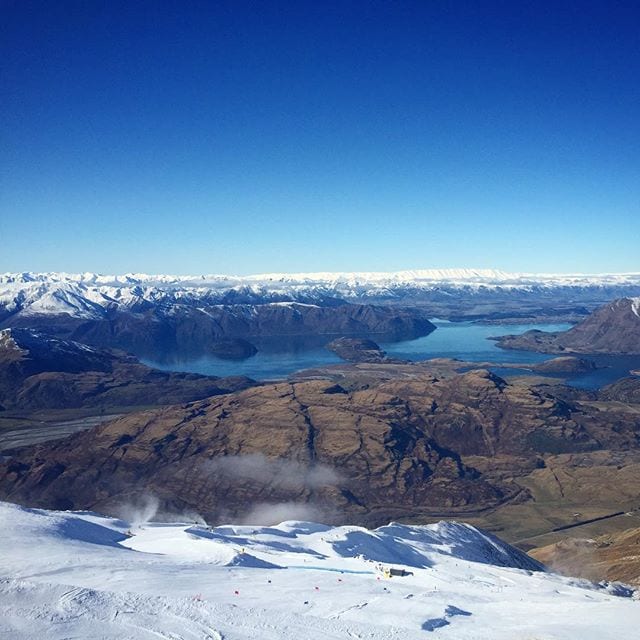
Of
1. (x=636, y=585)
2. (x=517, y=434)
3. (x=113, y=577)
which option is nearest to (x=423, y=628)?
(x=113, y=577)

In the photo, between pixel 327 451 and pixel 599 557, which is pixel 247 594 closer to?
pixel 599 557

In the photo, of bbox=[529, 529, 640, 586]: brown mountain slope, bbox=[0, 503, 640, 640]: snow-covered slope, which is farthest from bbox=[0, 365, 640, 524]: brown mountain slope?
bbox=[0, 503, 640, 640]: snow-covered slope

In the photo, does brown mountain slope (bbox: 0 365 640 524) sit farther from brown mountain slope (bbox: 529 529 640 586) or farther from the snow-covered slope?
the snow-covered slope

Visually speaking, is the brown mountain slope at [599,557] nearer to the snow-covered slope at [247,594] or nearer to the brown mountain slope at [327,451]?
the snow-covered slope at [247,594]

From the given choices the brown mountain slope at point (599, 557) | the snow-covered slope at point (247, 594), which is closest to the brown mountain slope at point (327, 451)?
the brown mountain slope at point (599, 557)

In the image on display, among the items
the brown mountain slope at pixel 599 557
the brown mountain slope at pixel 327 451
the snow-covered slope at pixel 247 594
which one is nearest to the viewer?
the snow-covered slope at pixel 247 594

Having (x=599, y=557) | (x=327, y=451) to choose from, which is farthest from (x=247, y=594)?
(x=327, y=451)
